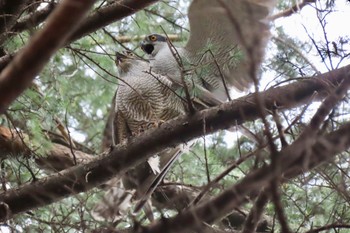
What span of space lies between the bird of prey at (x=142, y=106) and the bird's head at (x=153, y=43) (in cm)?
16

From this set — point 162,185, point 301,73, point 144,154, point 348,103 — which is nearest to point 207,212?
point 348,103

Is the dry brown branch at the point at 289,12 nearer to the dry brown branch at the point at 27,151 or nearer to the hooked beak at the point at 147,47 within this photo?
the dry brown branch at the point at 27,151

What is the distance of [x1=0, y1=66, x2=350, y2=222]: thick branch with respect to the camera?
126 inches

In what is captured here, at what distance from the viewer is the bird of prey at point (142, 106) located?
451 centimetres

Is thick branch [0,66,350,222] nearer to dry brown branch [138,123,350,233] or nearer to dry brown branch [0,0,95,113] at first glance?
dry brown branch [138,123,350,233]

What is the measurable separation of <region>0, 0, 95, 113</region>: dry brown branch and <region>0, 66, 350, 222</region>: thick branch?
5.64ft

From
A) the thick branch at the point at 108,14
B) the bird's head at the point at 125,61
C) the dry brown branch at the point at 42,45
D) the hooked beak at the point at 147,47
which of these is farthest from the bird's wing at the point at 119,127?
the dry brown branch at the point at 42,45

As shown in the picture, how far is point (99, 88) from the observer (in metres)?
6.08

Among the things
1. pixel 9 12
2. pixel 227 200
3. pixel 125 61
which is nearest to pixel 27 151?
pixel 9 12

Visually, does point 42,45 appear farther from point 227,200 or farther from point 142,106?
point 142,106

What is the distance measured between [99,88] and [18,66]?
15.0 feet

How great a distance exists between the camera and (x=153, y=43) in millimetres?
5180

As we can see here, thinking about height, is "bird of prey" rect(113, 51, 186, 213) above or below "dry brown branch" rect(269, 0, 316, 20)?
above

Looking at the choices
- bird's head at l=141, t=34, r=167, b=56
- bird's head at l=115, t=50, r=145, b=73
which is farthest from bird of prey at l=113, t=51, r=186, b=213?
bird's head at l=141, t=34, r=167, b=56
